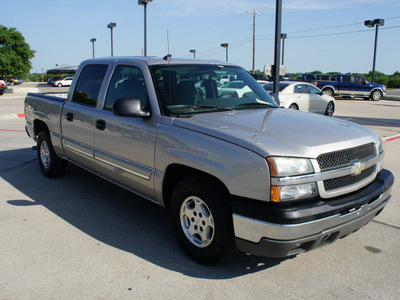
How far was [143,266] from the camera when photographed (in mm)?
3523

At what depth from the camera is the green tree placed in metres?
42.8

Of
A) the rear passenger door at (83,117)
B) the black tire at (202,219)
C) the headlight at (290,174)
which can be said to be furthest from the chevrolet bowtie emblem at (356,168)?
the rear passenger door at (83,117)

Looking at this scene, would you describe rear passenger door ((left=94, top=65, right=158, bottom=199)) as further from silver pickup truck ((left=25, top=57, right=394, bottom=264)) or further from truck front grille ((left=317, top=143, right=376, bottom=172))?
truck front grille ((left=317, top=143, right=376, bottom=172))

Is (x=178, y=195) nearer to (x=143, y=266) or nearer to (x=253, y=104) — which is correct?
(x=143, y=266)

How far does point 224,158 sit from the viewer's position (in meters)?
3.11

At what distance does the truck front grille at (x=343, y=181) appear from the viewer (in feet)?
10.1

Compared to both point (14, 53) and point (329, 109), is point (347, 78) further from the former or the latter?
point (14, 53)

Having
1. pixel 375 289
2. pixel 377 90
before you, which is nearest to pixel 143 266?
pixel 375 289

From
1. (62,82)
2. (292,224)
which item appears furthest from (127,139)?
(62,82)

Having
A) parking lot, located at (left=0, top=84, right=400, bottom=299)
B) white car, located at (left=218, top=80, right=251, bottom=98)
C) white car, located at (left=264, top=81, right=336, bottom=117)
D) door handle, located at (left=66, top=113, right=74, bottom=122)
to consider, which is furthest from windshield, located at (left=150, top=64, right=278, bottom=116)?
white car, located at (left=264, top=81, right=336, bottom=117)

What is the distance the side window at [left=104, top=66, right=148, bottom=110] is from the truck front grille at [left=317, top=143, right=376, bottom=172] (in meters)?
1.87

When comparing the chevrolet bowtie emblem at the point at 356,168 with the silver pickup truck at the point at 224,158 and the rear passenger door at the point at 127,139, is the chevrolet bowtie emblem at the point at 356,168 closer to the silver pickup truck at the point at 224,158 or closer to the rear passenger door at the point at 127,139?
the silver pickup truck at the point at 224,158

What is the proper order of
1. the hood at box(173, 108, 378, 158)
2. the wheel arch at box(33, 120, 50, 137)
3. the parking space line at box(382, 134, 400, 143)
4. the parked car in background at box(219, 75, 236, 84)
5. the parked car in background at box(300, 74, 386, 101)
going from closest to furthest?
the hood at box(173, 108, 378, 158)
the parked car in background at box(219, 75, 236, 84)
the wheel arch at box(33, 120, 50, 137)
the parking space line at box(382, 134, 400, 143)
the parked car in background at box(300, 74, 386, 101)

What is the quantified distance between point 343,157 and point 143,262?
197 centimetres
